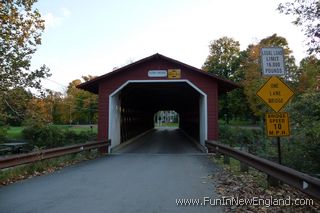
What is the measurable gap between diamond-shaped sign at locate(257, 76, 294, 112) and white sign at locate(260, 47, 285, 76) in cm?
26

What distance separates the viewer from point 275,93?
7719 millimetres

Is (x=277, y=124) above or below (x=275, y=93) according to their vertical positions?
below

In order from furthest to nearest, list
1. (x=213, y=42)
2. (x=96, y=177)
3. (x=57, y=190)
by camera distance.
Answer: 1. (x=213, y=42)
2. (x=96, y=177)
3. (x=57, y=190)

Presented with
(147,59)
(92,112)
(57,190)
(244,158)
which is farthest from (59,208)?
(92,112)

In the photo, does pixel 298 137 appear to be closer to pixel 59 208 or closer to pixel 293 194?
pixel 293 194

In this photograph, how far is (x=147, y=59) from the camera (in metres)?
16.6

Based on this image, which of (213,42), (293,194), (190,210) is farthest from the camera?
(213,42)

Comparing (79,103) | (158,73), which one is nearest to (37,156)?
(158,73)

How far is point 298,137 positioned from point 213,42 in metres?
40.6

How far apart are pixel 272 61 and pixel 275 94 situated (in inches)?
32.3

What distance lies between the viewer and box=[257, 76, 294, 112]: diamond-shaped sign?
7.66 meters

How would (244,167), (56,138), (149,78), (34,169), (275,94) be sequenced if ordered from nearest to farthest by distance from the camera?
(275,94), (244,167), (34,169), (149,78), (56,138)

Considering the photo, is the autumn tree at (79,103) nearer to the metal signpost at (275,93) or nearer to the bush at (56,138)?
the bush at (56,138)

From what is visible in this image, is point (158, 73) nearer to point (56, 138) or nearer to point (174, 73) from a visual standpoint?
point (174, 73)
